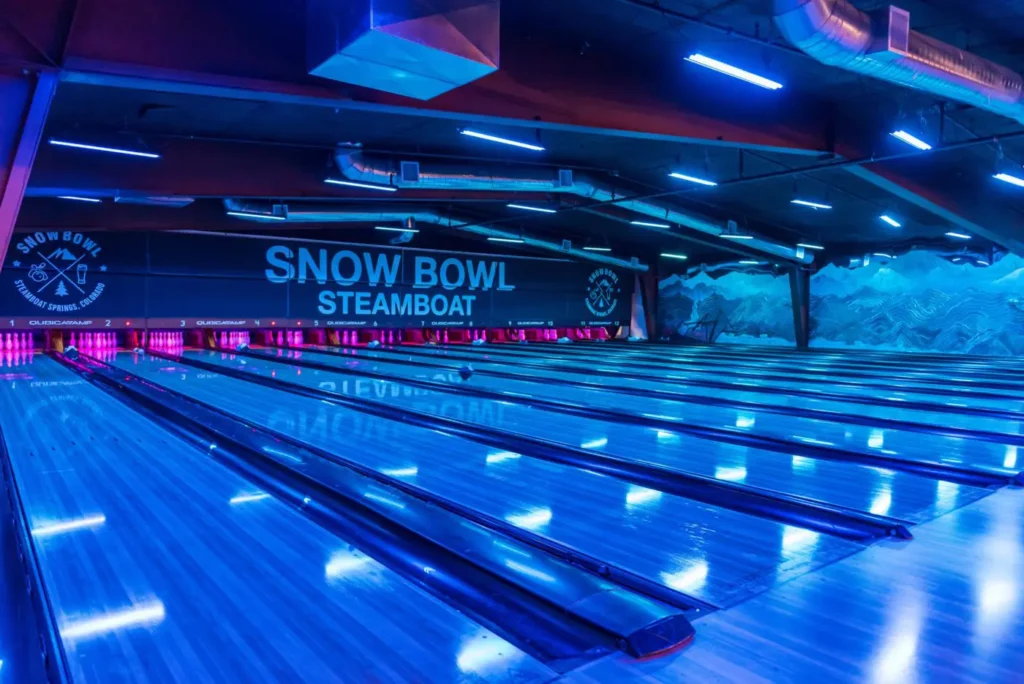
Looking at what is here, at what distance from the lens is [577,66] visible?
5469 mm

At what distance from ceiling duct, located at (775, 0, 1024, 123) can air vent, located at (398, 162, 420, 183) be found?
4.77 metres

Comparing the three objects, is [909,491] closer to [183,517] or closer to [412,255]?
[183,517]

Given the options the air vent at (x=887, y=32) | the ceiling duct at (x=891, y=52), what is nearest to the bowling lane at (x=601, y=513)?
the ceiling duct at (x=891, y=52)

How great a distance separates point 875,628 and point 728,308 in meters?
15.5

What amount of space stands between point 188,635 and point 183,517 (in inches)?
41.2

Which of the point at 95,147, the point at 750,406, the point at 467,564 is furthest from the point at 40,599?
the point at 95,147

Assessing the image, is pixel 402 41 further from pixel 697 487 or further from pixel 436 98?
pixel 697 487

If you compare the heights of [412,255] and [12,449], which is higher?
[412,255]

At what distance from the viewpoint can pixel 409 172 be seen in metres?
7.96

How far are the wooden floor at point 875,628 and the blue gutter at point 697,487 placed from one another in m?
0.24

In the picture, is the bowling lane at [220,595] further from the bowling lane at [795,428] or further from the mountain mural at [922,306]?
the mountain mural at [922,306]

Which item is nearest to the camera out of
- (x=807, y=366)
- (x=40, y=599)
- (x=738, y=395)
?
(x=40, y=599)

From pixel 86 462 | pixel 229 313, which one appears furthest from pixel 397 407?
pixel 229 313

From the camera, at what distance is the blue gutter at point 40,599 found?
153 centimetres
